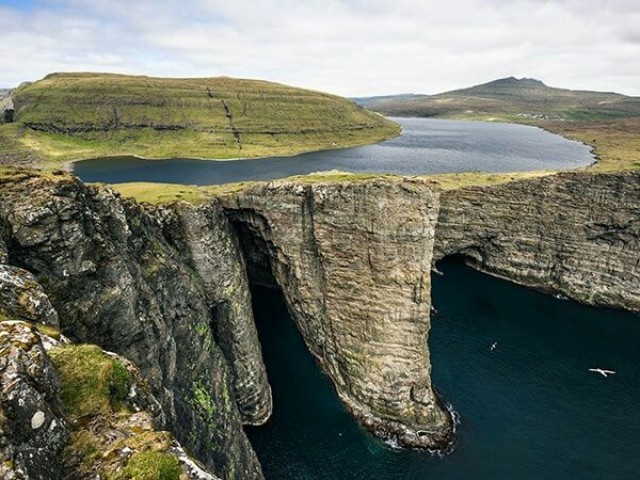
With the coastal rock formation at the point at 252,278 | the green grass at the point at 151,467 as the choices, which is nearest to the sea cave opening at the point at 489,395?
the coastal rock formation at the point at 252,278

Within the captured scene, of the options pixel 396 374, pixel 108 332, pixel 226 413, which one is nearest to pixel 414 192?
pixel 396 374

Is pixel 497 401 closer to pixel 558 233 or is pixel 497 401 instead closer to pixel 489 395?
pixel 489 395

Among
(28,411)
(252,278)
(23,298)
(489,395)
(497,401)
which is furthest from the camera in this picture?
(252,278)

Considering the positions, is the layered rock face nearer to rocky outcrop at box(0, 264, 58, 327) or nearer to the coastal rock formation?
the coastal rock formation

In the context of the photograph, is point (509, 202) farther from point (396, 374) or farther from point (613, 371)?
point (396, 374)

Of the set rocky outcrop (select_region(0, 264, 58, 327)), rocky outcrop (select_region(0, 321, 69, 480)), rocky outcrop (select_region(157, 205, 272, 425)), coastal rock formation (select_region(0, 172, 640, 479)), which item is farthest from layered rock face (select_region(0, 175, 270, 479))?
rocky outcrop (select_region(0, 321, 69, 480))

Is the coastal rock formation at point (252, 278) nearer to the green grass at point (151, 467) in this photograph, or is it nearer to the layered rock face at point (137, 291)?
the layered rock face at point (137, 291)

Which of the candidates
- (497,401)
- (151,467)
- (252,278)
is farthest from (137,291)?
(497,401)
